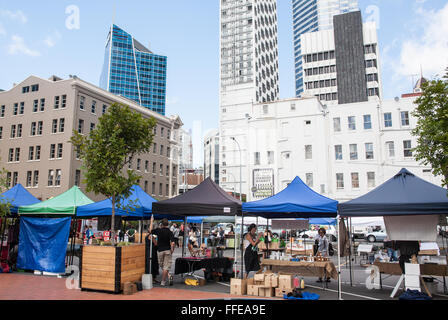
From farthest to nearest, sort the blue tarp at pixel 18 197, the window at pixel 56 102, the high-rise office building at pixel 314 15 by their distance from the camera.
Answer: the high-rise office building at pixel 314 15, the window at pixel 56 102, the blue tarp at pixel 18 197

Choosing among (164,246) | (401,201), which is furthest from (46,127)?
(401,201)

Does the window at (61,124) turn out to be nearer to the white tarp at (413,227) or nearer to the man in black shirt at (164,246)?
the man in black shirt at (164,246)

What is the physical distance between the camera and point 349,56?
Result: 79.0 meters

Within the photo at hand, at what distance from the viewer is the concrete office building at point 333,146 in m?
45.5

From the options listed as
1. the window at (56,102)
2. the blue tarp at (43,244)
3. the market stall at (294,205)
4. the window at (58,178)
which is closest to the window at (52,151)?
the window at (58,178)

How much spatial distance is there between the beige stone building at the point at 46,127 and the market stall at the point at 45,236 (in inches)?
1253

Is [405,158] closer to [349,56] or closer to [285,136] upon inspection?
[285,136]

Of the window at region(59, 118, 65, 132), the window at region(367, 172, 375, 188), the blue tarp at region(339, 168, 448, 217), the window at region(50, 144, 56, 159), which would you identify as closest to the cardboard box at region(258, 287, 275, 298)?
the blue tarp at region(339, 168, 448, 217)

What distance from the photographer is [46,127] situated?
159ft

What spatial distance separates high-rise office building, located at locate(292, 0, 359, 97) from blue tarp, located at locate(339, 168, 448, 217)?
138 m

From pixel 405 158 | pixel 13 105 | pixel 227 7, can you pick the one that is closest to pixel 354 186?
pixel 405 158

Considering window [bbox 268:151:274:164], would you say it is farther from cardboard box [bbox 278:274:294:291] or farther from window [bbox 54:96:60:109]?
cardboard box [bbox 278:274:294:291]

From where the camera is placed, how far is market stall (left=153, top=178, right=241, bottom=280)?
36.9ft
